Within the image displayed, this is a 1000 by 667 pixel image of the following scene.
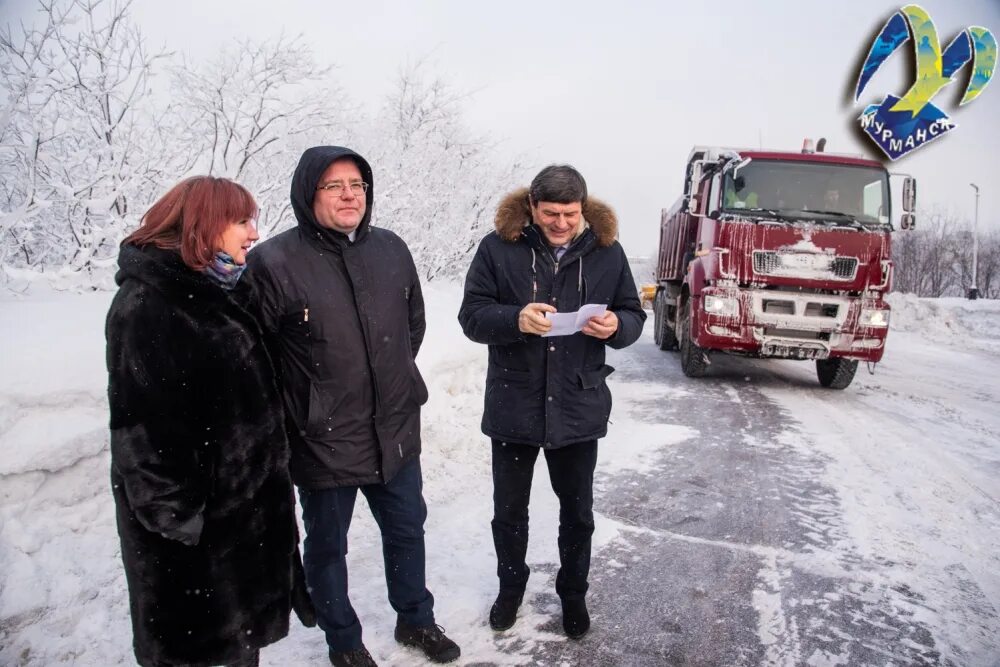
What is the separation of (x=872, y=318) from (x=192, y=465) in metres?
7.55

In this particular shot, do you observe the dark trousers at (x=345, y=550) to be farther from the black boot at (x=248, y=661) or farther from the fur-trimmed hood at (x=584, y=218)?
the fur-trimmed hood at (x=584, y=218)

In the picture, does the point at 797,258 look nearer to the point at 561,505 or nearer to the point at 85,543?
the point at 561,505

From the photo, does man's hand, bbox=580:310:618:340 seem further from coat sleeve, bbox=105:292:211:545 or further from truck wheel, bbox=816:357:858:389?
truck wheel, bbox=816:357:858:389

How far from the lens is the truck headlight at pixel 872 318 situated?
7.32 metres

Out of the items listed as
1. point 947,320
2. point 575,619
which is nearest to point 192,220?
point 575,619

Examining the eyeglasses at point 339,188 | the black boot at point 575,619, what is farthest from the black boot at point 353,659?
the eyeglasses at point 339,188

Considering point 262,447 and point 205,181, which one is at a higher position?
point 205,181

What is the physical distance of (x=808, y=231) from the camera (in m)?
7.33

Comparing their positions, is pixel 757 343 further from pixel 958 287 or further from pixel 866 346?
pixel 958 287

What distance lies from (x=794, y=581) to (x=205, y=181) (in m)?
3.20

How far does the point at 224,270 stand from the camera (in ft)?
6.35

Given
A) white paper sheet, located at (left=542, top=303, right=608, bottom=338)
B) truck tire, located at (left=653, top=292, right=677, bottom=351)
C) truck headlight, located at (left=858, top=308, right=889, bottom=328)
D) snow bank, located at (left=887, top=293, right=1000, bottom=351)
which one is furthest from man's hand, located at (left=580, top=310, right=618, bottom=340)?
snow bank, located at (left=887, top=293, right=1000, bottom=351)

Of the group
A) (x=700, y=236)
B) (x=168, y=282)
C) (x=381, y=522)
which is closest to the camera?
(x=168, y=282)

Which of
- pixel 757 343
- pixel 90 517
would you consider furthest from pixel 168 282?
pixel 757 343
